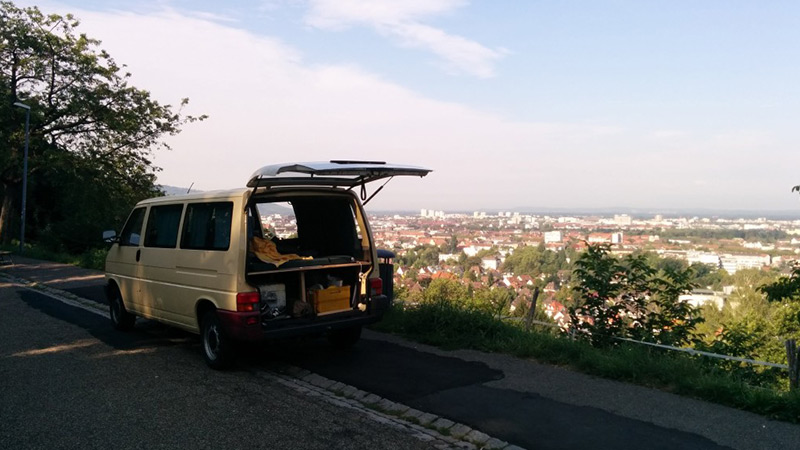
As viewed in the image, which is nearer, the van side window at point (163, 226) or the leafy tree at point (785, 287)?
the van side window at point (163, 226)

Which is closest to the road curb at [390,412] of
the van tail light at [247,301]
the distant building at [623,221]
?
the van tail light at [247,301]

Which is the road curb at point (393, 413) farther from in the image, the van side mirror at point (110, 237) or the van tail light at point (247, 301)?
the van side mirror at point (110, 237)

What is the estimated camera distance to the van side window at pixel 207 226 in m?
7.14

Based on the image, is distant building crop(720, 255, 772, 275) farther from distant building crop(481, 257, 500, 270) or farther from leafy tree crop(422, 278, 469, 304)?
leafy tree crop(422, 278, 469, 304)

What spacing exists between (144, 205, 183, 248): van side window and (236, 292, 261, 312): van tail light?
1817mm

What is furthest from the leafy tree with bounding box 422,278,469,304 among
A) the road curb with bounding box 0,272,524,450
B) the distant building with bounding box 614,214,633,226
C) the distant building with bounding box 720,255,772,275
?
the distant building with bounding box 614,214,633,226

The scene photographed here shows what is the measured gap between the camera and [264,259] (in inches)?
281

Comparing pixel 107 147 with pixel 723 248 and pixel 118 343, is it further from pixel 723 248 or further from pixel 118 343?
pixel 723 248

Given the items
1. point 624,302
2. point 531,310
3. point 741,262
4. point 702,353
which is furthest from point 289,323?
point 741,262

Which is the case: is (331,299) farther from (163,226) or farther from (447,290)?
(447,290)

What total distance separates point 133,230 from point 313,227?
288cm

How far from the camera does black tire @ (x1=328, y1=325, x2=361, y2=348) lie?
8.23 metres

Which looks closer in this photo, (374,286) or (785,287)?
(374,286)

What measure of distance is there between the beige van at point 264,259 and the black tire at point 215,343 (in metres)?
0.01
